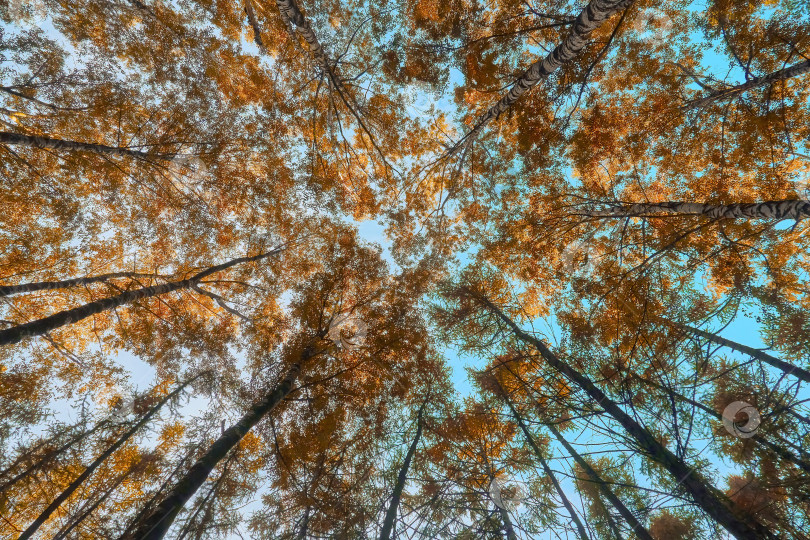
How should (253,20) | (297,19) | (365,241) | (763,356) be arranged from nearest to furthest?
(297,19)
(253,20)
(763,356)
(365,241)

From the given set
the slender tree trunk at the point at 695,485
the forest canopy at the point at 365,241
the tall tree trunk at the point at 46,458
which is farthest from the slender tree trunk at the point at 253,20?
the tall tree trunk at the point at 46,458

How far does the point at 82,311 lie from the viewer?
5133 mm

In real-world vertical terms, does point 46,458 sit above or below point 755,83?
below

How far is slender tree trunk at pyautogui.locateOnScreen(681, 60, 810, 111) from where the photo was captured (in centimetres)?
413

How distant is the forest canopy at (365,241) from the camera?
5.02 meters

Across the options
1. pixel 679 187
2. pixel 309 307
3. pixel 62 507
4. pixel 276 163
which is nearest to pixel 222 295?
pixel 309 307

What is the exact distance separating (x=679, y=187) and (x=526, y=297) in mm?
4341

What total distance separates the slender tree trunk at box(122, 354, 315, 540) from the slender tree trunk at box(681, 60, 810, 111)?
987cm

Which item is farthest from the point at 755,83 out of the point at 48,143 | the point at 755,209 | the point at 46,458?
the point at 46,458

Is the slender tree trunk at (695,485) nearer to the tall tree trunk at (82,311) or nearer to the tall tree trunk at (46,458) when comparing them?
the tall tree trunk at (82,311)

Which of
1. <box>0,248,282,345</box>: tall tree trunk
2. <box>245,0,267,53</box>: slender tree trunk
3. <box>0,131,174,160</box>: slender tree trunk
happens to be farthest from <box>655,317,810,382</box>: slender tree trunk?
<box>0,131,174,160</box>: slender tree trunk

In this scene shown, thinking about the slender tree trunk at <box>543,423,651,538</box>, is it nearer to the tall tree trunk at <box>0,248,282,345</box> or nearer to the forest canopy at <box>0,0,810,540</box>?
the forest canopy at <box>0,0,810,540</box>

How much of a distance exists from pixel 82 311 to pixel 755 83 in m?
12.7

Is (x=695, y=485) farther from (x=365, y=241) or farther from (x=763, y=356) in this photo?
(x=365, y=241)
